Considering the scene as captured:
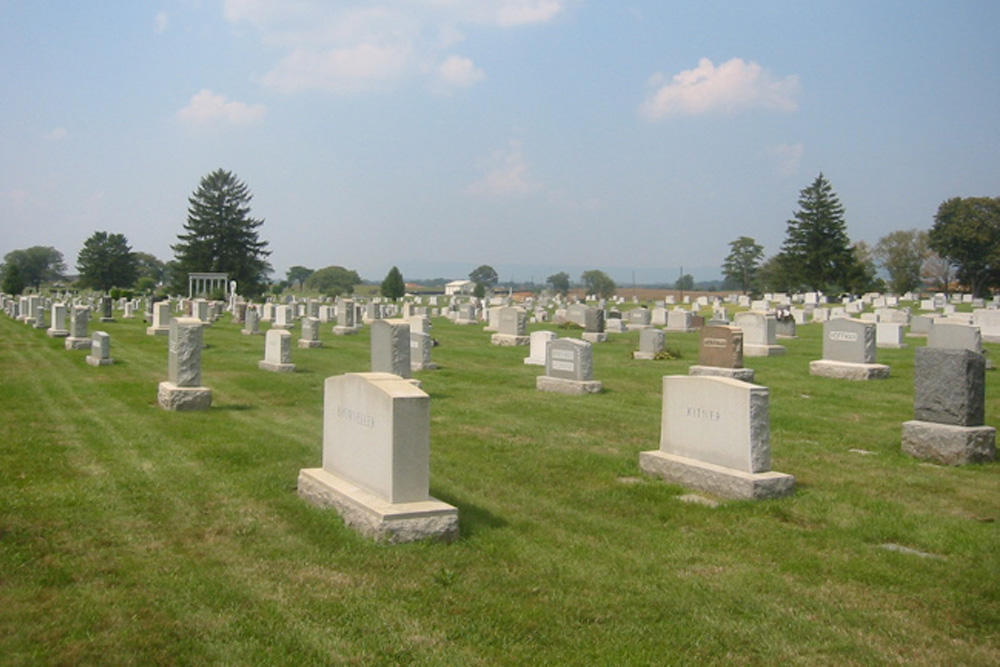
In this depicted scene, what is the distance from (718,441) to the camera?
759 cm

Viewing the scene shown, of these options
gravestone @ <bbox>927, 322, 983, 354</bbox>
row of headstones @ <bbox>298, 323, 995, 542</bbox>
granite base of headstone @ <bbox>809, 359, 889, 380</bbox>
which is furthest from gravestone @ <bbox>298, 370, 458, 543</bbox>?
gravestone @ <bbox>927, 322, 983, 354</bbox>

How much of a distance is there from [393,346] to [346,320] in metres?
16.5

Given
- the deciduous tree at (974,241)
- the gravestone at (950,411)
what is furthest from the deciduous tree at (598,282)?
the gravestone at (950,411)

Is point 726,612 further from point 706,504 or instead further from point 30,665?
point 30,665

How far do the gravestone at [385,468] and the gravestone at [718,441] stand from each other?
2.77 metres

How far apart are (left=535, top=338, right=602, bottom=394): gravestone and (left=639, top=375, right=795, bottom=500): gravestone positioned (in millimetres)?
6112

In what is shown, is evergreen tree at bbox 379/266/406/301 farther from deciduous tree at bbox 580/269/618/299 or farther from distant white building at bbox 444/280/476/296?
deciduous tree at bbox 580/269/618/299

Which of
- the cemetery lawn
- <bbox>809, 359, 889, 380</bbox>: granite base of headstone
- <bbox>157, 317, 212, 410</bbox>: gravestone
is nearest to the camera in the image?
the cemetery lawn

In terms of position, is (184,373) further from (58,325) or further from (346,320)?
(346,320)

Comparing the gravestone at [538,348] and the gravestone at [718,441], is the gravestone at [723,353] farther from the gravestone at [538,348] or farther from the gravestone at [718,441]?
the gravestone at [718,441]

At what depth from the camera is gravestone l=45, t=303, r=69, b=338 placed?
79.3 ft

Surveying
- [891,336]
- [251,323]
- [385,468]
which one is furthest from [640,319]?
[385,468]

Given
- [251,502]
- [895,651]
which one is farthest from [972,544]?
[251,502]

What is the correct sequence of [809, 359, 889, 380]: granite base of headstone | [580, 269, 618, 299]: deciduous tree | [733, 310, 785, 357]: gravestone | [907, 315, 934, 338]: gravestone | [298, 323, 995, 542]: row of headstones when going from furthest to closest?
[580, 269, 618, 299]: deciduous tree
[907, 315, 934, 338]: gravestone
[733, 310, 785, 357]: gravestone
[809, 359, 889, 380]: granite base of headstone
[298, 323, 995, 542]: row of headstones
